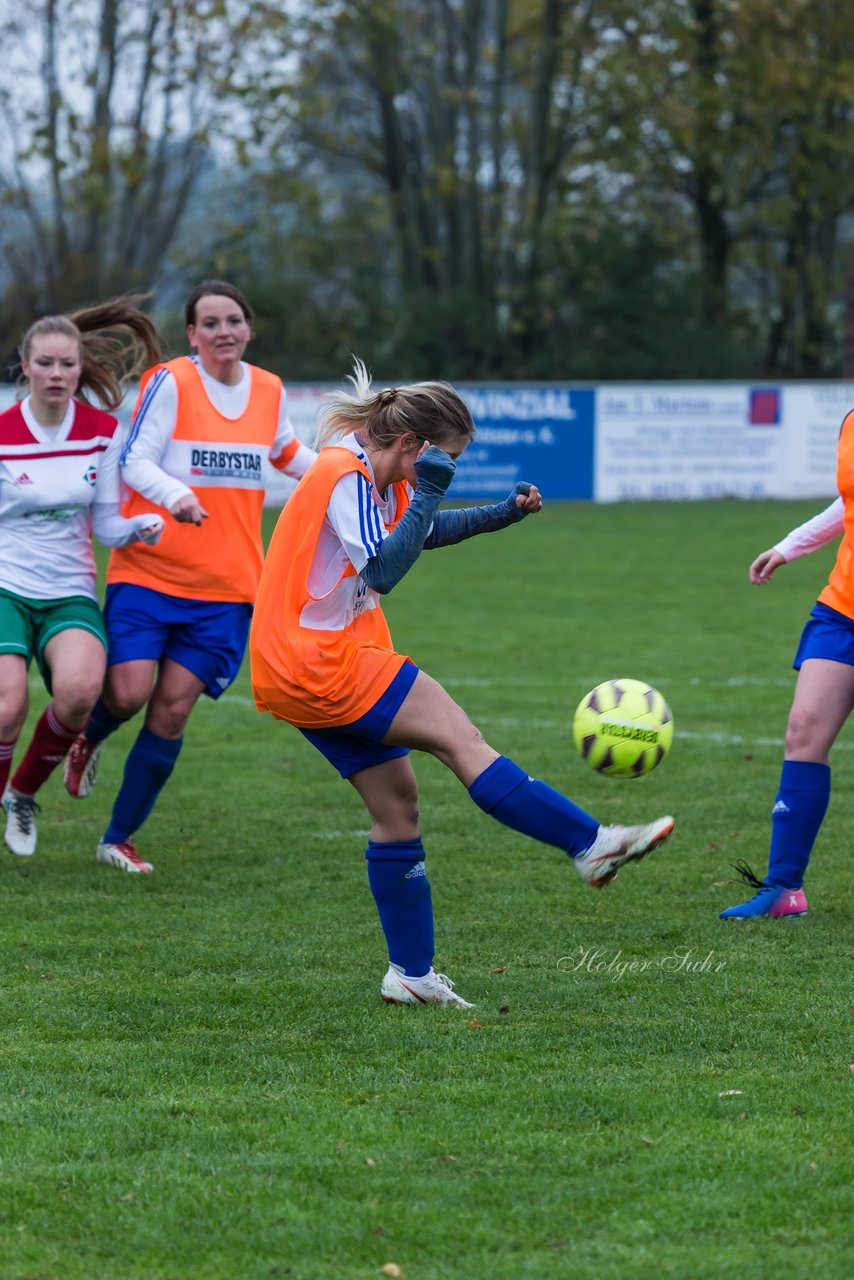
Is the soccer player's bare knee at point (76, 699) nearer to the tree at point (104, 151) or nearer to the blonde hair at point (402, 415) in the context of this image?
the blonde hair at point (402, 415)

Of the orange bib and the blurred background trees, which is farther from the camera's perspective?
the blurred background trees

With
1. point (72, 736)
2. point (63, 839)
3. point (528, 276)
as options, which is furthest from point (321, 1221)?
point (528, 276)

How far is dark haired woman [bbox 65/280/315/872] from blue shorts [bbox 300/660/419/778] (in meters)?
1.92

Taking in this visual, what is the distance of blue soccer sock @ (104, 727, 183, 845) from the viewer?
21.5ft

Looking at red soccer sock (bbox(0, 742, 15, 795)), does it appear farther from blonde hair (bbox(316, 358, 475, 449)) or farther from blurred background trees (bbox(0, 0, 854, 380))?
blurred background trees (bbox(0, 0, 854, 380))

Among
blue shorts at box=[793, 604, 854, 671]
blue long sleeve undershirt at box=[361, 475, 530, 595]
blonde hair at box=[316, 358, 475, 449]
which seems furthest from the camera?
blue shorts at box=[793, 604, 854, 671]

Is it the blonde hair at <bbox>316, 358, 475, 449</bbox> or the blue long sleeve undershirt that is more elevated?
the blonde hair at <bbox>316, 358, 475, 449</bbox>

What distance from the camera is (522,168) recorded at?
1356 inches

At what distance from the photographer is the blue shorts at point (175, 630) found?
640cm

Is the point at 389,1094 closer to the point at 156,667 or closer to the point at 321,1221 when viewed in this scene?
the point at 321,1221

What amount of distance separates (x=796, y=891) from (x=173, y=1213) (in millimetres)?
2992

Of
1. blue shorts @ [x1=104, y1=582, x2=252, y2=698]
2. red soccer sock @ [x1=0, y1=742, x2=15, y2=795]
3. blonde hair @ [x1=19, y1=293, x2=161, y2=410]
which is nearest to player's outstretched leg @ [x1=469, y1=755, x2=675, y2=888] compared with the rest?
blue shorts @ [x1=104, y1=582, x2=252, y2=698]

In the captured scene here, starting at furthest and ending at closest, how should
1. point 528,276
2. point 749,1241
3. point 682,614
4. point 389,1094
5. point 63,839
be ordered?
point 528,276, point 682,614, point 63,839, point 389,1094, point 749,1241

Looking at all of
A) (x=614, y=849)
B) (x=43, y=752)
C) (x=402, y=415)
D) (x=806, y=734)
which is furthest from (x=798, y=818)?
(x=43, y=752)
